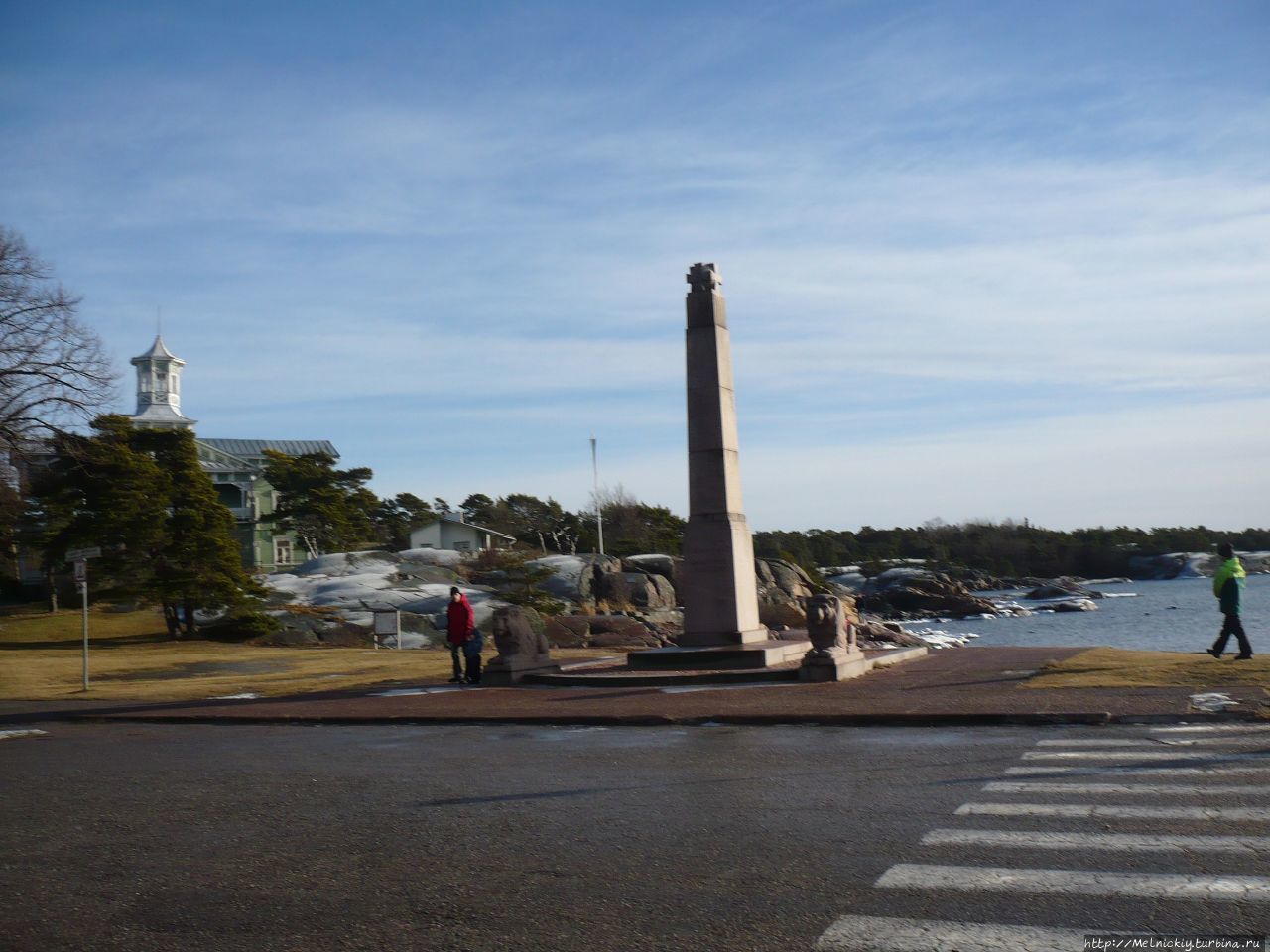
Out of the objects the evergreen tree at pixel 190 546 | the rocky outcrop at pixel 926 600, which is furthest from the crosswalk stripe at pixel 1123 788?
the rocky outcrop at pixel 926 600

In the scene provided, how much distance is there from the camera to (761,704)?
15570mm

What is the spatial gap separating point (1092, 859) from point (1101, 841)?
496 mm

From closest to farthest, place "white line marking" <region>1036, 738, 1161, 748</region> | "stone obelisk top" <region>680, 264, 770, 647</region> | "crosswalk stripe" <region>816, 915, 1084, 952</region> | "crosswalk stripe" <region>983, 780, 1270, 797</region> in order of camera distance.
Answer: "crosswalk stripe" <region>816, 915, 1084, 952</region>, "crosswalk stripe" <region>983, 780, 1270, 797</region>, "white line marking" <region>1036, 738, 1161, 748</region>, "stone obelisk top" <region>680, 264, 770, 647</region>

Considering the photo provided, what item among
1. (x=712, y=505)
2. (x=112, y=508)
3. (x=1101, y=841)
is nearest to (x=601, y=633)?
(x=112, y=508)

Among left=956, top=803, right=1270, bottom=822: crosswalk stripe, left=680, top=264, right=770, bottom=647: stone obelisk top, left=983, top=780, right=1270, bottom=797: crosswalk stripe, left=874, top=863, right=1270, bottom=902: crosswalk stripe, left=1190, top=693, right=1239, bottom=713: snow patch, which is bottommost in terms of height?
left=1190, top=693, right=1239, bottom=713: snow patch

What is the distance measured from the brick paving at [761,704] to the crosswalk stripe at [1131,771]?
3161mm

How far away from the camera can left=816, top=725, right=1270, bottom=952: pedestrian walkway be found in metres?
5.21

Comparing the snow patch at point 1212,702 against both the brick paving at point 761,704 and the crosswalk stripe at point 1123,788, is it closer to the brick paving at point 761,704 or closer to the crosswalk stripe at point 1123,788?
the brick paving at point 761,704

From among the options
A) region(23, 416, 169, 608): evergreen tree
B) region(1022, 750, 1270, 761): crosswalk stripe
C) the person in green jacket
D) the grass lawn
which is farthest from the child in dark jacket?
region(23, 416, 169, 608): evergreen tree

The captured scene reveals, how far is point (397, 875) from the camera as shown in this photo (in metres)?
6.79

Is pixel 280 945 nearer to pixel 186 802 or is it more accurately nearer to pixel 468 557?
pixel 186 802

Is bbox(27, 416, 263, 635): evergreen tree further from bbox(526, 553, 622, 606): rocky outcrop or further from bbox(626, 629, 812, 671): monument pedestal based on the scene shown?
bbox(626, 629, 812, 671): monument pedestal

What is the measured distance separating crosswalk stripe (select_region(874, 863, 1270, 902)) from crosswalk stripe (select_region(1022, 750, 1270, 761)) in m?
4.30

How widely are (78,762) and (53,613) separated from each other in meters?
40.5
